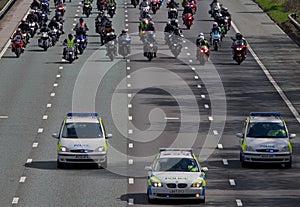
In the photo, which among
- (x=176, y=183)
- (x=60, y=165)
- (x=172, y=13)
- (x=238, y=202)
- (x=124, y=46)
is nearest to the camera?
(x=176, y=183)

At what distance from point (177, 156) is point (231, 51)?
4251 cm

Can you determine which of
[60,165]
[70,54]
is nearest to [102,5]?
[70,54]

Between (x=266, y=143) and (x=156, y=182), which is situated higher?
(x=156, y=182)

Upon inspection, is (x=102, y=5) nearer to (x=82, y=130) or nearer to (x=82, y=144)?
(x=82, y=130)

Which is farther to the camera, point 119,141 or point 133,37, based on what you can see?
point 133,37

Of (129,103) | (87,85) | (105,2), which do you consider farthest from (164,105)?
(105,2)

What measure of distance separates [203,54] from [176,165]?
37.0 m

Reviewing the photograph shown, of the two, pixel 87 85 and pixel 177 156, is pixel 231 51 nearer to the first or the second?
pixel 87 85

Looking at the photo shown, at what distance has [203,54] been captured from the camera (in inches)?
3041

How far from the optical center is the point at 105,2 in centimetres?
10288

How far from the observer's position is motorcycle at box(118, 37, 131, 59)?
79.6 metres

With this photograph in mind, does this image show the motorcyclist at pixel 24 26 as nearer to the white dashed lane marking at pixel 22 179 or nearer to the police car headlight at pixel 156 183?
the white dashed lane marking at pixel 22 179

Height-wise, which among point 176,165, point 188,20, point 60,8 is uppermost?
point 176,165

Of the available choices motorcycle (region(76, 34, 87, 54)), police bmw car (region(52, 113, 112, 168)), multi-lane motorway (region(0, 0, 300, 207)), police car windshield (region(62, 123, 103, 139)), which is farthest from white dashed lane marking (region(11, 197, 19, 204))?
motorcycle (region(76, 34, 87, 54))
